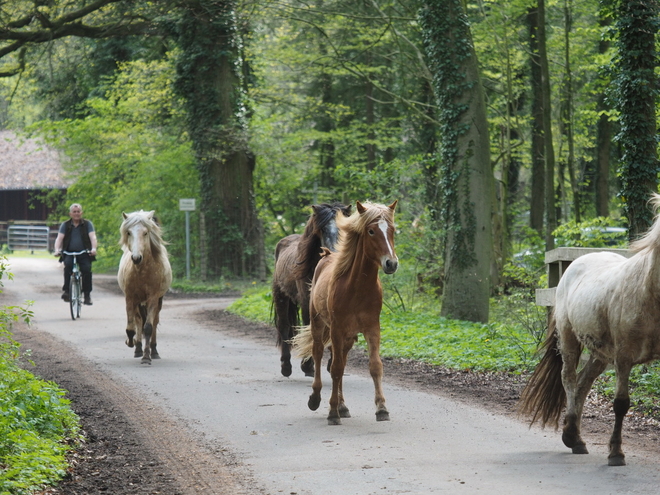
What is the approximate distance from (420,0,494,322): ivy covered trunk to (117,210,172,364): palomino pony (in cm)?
582

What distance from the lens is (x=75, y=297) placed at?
1866 cm

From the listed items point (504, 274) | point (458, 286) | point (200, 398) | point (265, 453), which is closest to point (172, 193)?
point (504, 274)

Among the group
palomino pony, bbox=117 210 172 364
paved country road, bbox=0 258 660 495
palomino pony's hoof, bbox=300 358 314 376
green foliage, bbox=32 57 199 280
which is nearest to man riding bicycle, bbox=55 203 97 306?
palomino pony, bbox=117 210 172 364

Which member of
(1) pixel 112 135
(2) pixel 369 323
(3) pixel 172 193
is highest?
(1) pixel 112 135

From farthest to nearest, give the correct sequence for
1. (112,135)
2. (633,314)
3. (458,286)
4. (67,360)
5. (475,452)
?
(112,135)
(458,286)
(67,360)
(475,452)
(633,314)

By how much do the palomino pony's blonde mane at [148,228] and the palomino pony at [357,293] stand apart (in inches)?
202

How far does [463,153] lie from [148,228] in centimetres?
640

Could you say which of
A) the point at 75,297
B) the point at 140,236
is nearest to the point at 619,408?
the point at 140,236

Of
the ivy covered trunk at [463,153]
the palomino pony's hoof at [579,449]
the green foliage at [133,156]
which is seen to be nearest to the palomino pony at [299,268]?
the palomino pony's hoof at [579,449]

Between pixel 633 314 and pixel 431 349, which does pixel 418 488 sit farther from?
pixel 431 349

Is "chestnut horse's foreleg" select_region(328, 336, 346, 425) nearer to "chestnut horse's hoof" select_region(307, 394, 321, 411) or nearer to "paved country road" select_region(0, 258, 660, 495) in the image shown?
"paved country road" select_region(0, 258, 660, 495)

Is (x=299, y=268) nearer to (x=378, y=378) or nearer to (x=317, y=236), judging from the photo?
(x=317, y=236)

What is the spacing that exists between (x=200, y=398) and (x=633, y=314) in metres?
5.14

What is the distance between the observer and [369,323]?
816cm
